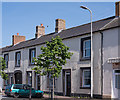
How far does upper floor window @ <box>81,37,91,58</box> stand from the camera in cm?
2466

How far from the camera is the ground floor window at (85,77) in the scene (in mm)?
24344

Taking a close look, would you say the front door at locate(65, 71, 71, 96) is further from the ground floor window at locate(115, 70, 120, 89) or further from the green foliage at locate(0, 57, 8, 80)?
the green foliage at locate(0, 57, 8, 80)

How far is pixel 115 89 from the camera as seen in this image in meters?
21.2

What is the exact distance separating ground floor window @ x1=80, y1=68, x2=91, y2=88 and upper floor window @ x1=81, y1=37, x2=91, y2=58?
4.72 ft

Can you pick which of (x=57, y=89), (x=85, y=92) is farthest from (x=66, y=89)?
(x=85, y=92)

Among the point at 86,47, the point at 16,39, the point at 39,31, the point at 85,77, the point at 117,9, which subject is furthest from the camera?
the point at 16,39

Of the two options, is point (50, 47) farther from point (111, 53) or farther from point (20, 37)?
point (20, 37)

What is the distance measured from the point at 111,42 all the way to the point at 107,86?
392cm

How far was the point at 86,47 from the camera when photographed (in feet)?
82.1

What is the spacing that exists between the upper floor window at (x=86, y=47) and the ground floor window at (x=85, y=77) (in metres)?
1.44

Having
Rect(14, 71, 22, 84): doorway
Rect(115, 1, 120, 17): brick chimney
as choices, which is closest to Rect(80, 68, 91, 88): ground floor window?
Rect(115, 1, 120, 17): brick chimney

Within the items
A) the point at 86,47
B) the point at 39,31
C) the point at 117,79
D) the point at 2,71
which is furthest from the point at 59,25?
the point at 117,79

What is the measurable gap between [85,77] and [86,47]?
9.91 feet

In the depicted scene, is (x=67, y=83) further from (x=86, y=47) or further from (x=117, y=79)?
(x=117, y=79)
